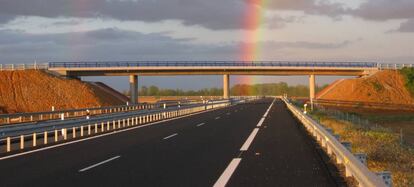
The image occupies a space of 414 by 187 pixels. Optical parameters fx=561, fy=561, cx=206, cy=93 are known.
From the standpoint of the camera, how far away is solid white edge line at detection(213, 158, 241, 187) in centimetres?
1045

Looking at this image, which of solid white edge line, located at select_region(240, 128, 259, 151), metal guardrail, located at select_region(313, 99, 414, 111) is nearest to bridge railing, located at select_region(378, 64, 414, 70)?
metal guardrail, located at select_region(313, 99, 414, 111)

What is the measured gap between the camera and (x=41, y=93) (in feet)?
244

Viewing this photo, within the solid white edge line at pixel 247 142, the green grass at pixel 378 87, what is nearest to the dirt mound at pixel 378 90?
the green grass at pixel 378 87

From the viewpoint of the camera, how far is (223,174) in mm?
11664

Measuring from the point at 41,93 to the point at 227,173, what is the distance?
66607mm

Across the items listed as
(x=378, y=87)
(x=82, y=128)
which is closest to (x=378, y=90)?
(x=378, y=87)

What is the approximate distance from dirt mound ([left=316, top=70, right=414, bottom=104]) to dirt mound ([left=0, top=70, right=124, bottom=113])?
42390 mm

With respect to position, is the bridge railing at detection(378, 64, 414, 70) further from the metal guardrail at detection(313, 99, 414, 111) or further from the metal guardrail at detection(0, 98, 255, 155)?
the metal guardrail at detection(0, 98, 255, 155)

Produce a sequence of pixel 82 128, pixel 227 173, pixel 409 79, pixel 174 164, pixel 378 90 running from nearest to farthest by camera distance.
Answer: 1. pixel 227 173
2. pixel 174 164
3. pixel 82 128
4. pixel 378 90
5. pixel 409 79

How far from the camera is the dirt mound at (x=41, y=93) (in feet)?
231

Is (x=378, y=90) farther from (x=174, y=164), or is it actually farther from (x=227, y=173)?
(x=227, y=173)

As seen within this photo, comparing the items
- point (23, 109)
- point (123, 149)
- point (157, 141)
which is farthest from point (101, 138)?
point (23, 109)

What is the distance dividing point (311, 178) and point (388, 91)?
91708 millimetres

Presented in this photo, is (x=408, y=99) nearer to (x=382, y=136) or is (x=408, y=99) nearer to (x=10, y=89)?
(x=10, y=89)
